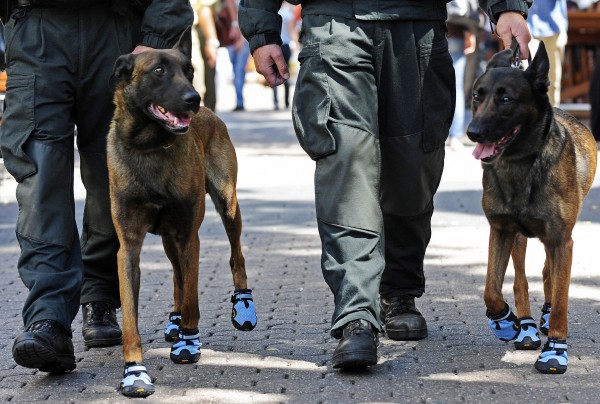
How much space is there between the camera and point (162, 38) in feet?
17.9

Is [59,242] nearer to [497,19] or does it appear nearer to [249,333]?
[249,333]

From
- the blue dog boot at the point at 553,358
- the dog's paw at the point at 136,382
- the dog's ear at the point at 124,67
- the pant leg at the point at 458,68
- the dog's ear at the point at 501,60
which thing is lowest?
the pant leg at the point at 458,68

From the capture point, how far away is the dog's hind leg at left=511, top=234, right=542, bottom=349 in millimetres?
5477

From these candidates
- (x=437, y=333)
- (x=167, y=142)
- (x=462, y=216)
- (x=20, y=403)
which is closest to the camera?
(x=20, y=403)

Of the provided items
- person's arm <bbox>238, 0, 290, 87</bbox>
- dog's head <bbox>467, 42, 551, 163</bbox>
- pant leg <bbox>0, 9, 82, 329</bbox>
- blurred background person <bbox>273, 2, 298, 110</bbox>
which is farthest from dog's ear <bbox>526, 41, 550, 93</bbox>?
blurred background person <bbox>273, 2, 298, 110</bbox>

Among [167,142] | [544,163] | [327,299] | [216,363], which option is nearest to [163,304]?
[327,299]

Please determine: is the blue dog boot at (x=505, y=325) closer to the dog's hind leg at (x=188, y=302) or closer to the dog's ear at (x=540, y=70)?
the dog's ear at (x=540, y=70)

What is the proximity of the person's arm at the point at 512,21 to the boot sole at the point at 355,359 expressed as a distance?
Answer: 59.7 inches

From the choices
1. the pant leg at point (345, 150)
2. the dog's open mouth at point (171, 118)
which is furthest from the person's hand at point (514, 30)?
the dog's open mouth at point (171, 118)

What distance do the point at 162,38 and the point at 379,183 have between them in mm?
1211

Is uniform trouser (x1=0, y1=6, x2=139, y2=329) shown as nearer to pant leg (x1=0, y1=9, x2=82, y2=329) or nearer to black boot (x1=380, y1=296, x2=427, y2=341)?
pant leg (x1=0, y1=9, x2=82, y2=329)

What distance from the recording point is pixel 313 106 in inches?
210

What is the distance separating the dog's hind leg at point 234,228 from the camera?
596 cm

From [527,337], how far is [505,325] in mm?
126
